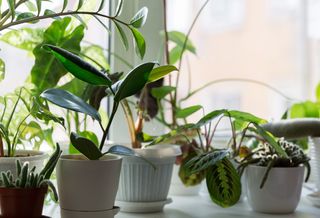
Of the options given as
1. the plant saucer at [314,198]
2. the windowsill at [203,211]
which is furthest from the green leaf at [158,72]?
the plant saucer at [314,198]

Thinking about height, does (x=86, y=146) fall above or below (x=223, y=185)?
above

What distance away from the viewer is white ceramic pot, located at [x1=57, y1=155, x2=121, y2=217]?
0.88 m

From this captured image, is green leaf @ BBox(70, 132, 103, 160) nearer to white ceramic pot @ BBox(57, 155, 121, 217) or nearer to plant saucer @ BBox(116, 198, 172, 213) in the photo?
white ceramic pot @ BBox(57, 155, 121, 217)

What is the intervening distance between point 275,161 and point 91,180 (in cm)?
46

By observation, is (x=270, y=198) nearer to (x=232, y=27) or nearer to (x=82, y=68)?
(x=82, y=68)

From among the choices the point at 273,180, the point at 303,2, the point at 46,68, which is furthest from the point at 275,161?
the point at 303,2

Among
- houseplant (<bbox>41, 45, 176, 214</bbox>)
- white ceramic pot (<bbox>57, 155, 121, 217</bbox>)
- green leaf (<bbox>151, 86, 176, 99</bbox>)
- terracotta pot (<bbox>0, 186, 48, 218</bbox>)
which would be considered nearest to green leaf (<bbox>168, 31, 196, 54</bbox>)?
green leaf (<bbox>151, 86, 176, 99</bbox>)

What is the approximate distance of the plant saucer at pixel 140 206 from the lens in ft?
3.59

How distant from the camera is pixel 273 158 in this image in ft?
3.66

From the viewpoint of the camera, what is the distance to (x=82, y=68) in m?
0.81

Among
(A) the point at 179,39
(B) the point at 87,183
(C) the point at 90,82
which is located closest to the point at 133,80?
(C) the point at 90,82

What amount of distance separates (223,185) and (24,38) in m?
0.56

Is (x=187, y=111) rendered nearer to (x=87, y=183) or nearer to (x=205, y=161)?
(x=205, y=161)

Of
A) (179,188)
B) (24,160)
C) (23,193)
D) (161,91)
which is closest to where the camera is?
(23,193)
